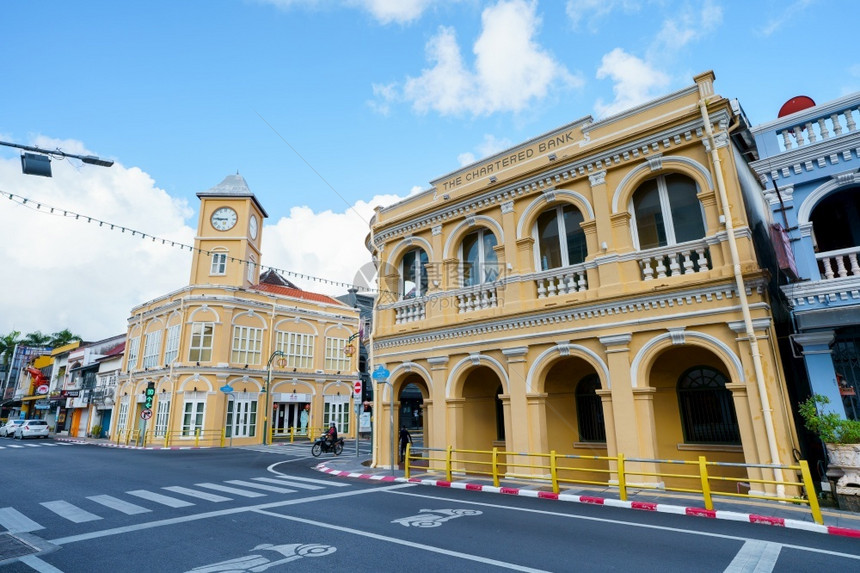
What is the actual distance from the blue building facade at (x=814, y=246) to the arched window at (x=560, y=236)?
4.16 metres

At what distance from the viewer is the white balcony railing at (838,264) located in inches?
359

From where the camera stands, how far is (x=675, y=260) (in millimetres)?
10766

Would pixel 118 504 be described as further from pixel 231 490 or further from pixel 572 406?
pixel 572 406

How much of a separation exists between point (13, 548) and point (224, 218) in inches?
1070

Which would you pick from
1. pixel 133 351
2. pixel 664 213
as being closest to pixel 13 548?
pixel 664 213

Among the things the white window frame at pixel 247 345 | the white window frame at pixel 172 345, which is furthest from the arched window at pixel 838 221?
the white window frame at pixel 172 345

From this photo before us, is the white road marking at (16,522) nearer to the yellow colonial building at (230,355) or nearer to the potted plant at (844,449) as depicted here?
the potted plant at (844,449)

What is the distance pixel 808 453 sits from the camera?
9.84 metres

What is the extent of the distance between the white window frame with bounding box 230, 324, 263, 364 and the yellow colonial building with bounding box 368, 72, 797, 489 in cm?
1795

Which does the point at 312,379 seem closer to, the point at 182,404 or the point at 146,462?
the point at 182,404

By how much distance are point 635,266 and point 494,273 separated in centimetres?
398

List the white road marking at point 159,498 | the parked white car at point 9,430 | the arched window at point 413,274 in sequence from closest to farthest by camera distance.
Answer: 1. the white road marking at point 159,498
2. the arched window at point 413,274
3. the parked white car at point 9,430

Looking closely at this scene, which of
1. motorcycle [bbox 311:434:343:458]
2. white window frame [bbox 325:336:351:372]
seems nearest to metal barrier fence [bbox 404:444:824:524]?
motorcycle [bbox 311:434:343:458]

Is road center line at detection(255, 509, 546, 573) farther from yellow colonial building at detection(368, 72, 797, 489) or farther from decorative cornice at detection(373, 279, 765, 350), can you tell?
decorative cornice at detection(373, 279, 765, 350)
